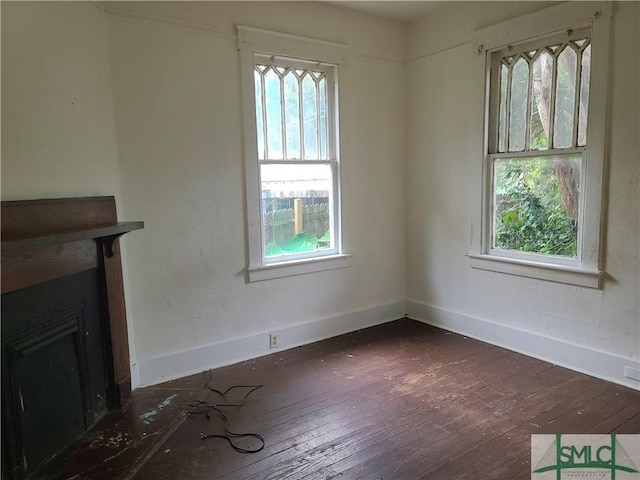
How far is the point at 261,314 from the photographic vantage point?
3.48m

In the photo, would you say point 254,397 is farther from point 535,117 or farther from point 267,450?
point 535,117

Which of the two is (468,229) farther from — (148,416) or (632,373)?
(148,416)

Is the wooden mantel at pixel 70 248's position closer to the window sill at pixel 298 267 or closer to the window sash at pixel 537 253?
the window sill at pixel 298 267

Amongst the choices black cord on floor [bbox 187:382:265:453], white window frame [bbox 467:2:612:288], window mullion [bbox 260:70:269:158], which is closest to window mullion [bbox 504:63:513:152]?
white window frame [bbox 467:2:612:288]

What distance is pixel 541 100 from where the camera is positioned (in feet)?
10.3

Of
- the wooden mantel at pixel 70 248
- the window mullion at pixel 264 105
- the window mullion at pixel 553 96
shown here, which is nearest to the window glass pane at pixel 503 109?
the window mullion at pixel 553 96

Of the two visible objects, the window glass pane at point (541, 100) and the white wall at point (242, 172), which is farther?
the window glass pane at point (541, 100)

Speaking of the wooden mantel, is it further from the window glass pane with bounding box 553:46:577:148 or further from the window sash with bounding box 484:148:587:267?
the window glass pane with bounding box 553:46:577:148

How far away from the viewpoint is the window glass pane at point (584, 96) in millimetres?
2873

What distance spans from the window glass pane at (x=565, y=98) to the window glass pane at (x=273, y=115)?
1995mm

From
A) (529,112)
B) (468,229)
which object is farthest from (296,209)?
(529,112)

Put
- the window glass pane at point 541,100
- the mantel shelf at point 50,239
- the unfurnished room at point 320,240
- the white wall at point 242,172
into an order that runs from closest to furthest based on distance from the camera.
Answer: the mantel shelf at point 50,239, the unfurnished room at point 320,240, the white wall at point 242,172, the window glass pane at point 541,100

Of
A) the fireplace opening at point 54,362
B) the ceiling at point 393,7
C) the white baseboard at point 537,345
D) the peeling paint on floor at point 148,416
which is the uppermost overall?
the ceiling at point 393,7

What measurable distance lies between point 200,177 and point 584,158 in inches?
103
